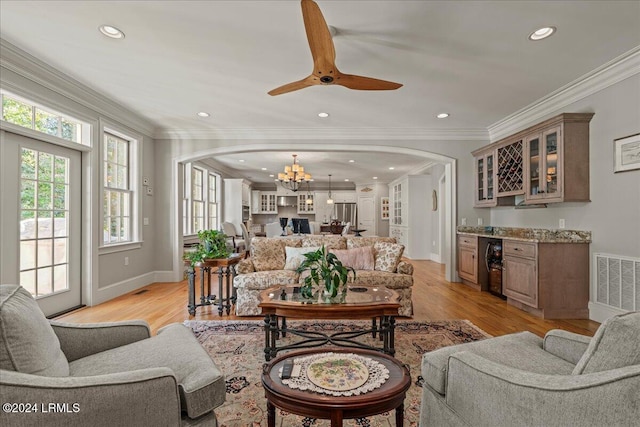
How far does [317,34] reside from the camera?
2254mm

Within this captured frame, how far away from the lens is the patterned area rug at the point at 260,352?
75.7 inches

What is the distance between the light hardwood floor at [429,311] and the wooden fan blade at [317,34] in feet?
9.10

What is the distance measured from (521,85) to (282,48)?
2.86m

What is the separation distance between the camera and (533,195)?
14.3 ft

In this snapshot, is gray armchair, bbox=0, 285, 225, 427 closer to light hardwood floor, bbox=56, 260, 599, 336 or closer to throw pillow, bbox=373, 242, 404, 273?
light hardwood floor, bbox=56, 260, 599, 336

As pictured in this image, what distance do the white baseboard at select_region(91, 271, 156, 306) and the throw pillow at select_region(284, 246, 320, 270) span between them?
8.30ft

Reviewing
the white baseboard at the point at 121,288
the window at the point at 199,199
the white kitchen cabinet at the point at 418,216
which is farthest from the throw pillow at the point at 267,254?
the white kitchen cabinet at the point at 418,216

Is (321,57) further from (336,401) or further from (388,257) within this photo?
(388,257)

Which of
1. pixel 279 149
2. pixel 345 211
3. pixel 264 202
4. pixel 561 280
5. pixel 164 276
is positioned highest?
pixel 279 149

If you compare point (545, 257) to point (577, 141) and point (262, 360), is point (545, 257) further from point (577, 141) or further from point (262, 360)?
point (262, 360)

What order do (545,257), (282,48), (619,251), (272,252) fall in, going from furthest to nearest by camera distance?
(272,252) → (545,257) → (619,251) → (282,48)

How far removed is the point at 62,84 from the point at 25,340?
366cm

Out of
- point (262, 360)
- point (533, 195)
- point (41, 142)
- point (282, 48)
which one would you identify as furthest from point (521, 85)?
point (41, 142)

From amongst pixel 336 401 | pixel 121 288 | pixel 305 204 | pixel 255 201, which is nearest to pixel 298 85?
pixel 336 401
